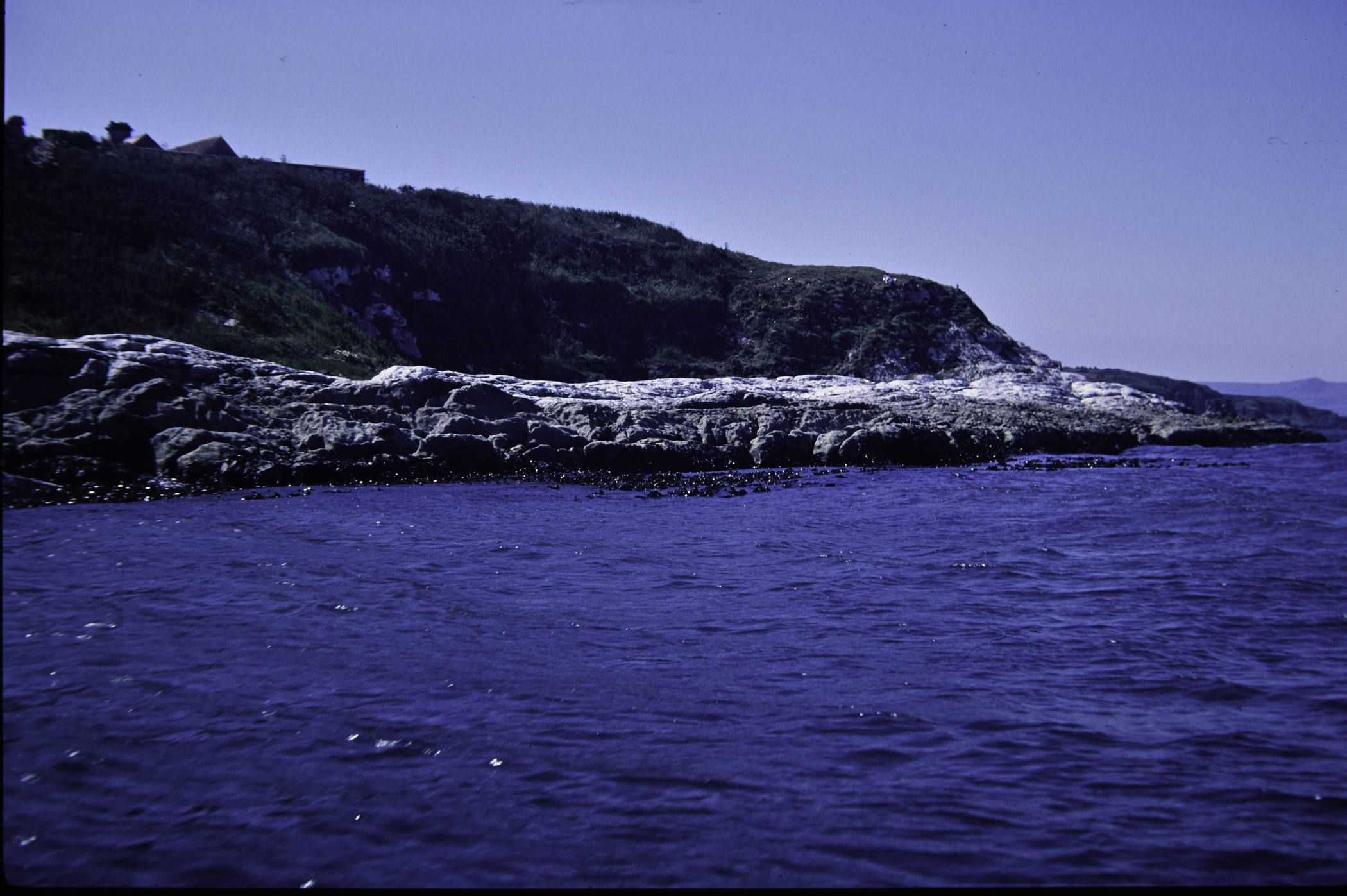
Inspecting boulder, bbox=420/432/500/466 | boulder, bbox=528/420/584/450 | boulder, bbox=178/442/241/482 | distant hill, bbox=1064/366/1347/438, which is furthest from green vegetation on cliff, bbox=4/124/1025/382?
distant hill, bbox=1064/366/1347/438

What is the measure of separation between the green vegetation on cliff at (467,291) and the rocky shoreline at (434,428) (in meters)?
3.71

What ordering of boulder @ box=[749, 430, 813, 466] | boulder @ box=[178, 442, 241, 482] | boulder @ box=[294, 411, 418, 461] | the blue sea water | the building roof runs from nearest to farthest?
the blue sea water → boulder @ box=[178, 442, 241, 482] → boulder @ box=[294, 411, 418, 461] → boulder @ box=[749, 430, 813, 466] → the building roof

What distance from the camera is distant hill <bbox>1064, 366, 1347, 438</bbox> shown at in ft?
336

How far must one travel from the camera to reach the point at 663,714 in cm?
720

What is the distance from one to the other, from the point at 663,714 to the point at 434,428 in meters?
24.2

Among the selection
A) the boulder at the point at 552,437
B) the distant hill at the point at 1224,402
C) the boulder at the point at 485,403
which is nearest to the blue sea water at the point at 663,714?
the boulder at the point at 552,437

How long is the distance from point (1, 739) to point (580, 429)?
30675 mm

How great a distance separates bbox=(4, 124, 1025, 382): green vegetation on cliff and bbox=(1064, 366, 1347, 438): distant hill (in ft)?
140

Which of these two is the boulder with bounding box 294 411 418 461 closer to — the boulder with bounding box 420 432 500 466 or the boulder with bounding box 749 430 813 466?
the boulder with bounding box 420 432 500 466

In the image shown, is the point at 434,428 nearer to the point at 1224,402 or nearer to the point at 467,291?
the point at 467,291

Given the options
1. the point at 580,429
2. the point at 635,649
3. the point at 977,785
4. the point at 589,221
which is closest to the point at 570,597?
the point at 635,649

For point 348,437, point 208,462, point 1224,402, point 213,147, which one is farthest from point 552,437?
point 1224,402

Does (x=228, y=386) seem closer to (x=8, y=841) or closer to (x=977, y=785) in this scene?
(x=8, y=841)

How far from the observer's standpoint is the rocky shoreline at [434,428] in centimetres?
2173
